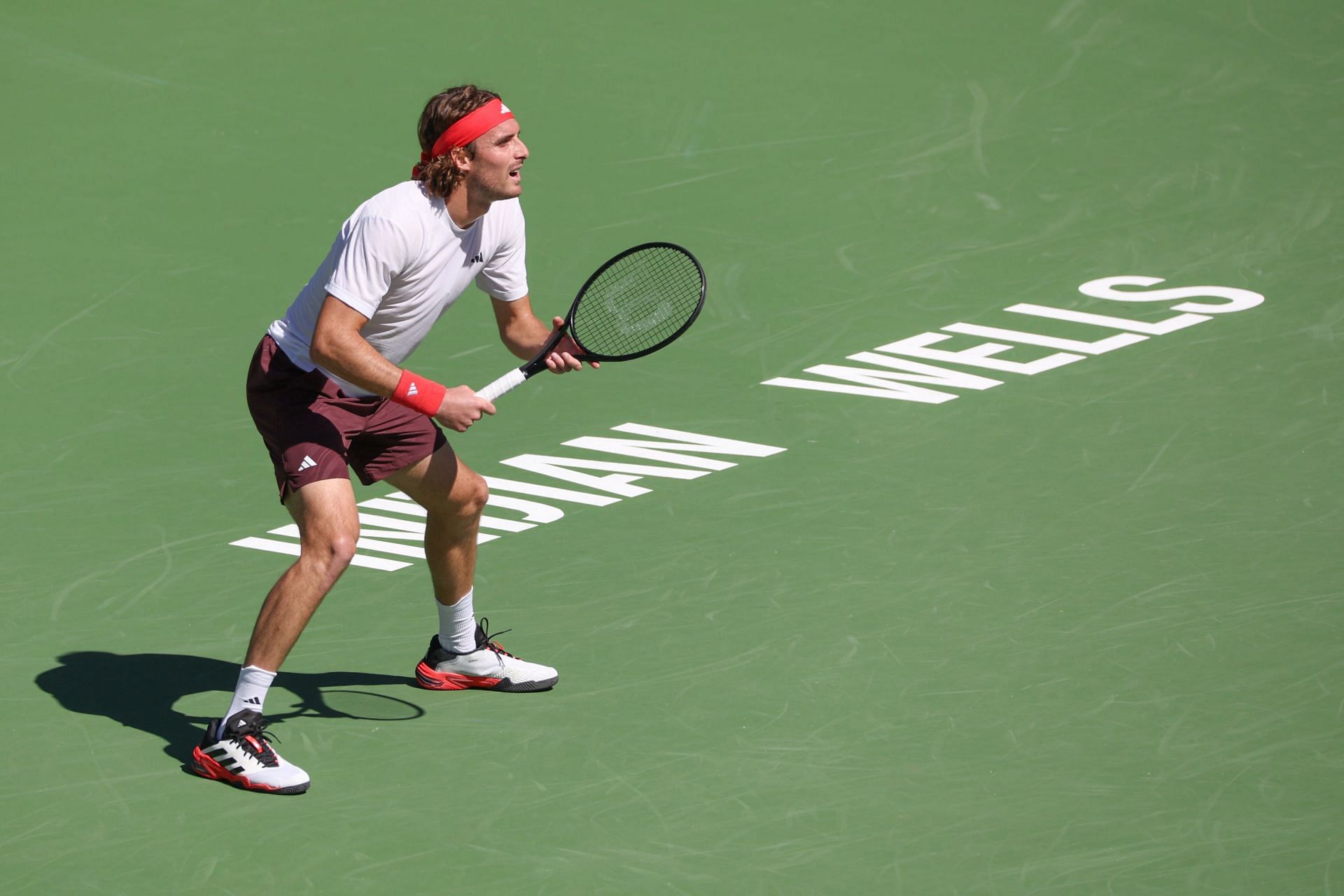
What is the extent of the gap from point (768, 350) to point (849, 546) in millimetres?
2033

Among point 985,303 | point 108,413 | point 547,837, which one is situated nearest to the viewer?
point 547,837

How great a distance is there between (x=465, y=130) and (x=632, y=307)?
1.17 meters

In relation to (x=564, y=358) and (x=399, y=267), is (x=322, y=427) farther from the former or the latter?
(x=564, y=358)

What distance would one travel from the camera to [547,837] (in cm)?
499

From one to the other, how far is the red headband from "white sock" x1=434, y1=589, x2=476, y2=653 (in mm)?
1383

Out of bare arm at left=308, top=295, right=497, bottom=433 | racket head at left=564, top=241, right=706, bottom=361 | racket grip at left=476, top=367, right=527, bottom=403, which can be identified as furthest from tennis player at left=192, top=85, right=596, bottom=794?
racket head at left=564, top=241, right=706, bottom=361

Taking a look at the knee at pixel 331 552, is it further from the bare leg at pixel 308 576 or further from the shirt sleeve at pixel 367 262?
the shirt sleeve at pixel 367 262

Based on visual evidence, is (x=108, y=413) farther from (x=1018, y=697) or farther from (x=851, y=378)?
(x=1018, y=697)

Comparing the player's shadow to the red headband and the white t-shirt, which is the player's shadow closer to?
the white t-shirt

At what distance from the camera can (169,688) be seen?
5988 millimetres

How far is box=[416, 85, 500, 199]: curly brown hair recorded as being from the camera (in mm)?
5535

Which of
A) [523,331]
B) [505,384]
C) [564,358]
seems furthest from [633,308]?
[505,384]

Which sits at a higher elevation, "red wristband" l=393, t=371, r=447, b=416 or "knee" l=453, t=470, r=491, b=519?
"red wristband" l=393, t=371, r=447, b=416

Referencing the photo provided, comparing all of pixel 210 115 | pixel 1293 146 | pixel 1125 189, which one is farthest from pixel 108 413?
pixel 1293 146
